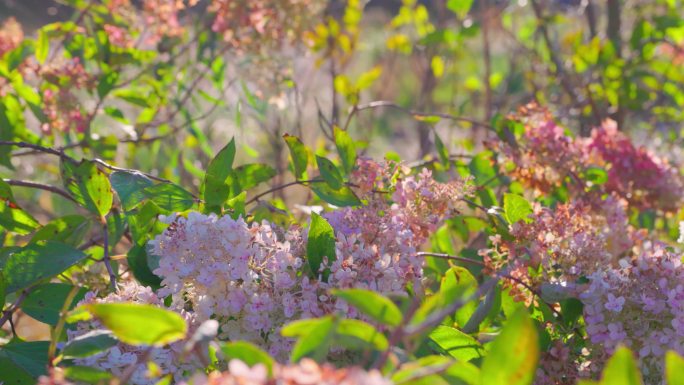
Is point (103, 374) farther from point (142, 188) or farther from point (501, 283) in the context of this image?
point (501, 283)

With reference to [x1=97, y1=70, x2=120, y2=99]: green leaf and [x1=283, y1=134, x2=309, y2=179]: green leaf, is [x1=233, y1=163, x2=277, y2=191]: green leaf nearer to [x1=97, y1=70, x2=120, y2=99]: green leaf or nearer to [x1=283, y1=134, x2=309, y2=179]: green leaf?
[x1=283, y1=134, x2=309, y2=179]: green leaf

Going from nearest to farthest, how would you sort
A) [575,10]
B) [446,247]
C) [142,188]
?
[142,188], [446,247], [575,10]

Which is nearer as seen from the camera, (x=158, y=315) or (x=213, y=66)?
(x=158, y=315)

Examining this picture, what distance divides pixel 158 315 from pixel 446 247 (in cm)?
68

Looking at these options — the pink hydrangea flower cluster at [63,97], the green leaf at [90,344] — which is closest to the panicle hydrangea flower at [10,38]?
the pink hydrangea flower cluster at [63,97]

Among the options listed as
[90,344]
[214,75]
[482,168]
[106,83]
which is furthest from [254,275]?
[214,75]

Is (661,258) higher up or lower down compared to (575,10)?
lower down

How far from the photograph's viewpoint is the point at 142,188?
800 millimetres

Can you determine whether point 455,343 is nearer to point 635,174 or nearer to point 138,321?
point 138,321

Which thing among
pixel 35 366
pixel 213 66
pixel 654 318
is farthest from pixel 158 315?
pixel 213 66

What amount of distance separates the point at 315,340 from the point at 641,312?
14.5 inches

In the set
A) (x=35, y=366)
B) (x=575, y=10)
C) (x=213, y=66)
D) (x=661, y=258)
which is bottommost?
(x=35, y=366)

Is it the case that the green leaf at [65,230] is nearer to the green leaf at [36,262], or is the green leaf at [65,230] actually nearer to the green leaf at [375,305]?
the green leaf at [36,262]

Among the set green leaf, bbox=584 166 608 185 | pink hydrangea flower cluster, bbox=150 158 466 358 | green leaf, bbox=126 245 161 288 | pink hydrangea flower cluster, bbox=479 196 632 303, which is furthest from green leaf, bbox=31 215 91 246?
green leaf, bbox=584 166 608 185
